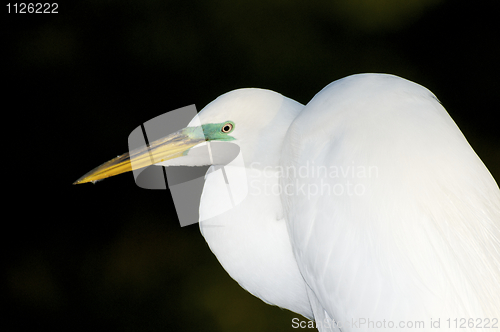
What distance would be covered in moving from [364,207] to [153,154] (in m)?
0.46

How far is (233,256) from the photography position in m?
0.77

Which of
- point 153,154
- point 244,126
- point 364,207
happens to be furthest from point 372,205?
point 153,154

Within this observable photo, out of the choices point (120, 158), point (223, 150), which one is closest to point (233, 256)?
point (223, 150)

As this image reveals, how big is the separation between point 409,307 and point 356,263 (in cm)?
9

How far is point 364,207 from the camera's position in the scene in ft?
1.76

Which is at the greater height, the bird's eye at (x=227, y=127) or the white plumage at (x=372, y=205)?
the bird's eye at (x=227, y=127)

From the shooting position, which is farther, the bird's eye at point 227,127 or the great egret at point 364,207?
the bird's eye at point 227,127

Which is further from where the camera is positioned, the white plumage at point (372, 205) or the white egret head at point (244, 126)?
the white egret head at point (244, 126)

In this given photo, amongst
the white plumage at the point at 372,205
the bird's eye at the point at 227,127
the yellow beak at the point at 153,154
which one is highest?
the bird's eye at the point at 227,127

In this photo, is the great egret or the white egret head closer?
the great egret

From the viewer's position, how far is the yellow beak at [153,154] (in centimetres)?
76

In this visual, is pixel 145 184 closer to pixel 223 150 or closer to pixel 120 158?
pixel 120 158

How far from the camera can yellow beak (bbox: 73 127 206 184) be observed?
0.76 metres

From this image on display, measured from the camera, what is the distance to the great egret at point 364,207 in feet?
1.63
